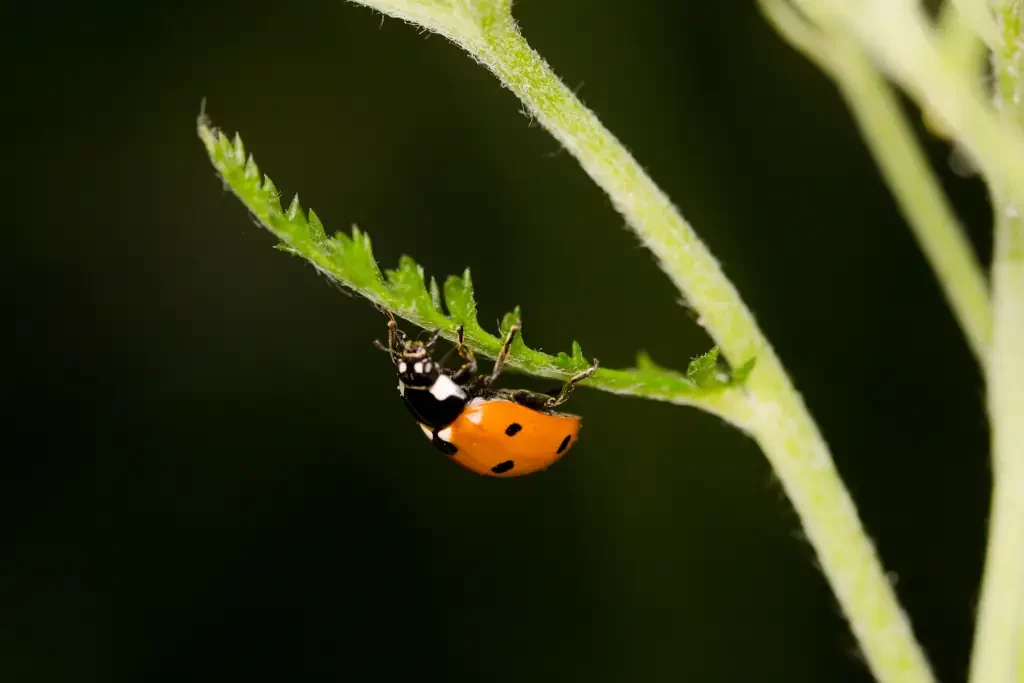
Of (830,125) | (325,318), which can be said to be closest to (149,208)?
(325,318)

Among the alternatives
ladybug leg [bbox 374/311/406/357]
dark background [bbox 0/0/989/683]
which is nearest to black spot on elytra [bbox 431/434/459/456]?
ladybug leg [bbox 374/311/406/357]

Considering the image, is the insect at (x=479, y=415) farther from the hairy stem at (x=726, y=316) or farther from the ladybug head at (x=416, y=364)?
the hairy stem at (x=726, y=316)

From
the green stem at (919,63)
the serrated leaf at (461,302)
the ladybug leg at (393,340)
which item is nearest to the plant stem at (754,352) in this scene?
the serrated leaf at (461,302)

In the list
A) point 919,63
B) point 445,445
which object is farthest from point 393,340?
point 919,63

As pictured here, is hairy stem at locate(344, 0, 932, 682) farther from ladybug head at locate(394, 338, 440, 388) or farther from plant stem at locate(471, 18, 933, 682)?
ladybug head at locate(394, 338, 440, 388)

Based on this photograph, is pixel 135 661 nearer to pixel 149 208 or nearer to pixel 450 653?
pixel 450 653

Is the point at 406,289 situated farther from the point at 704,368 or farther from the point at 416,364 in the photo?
the point at 416,364
